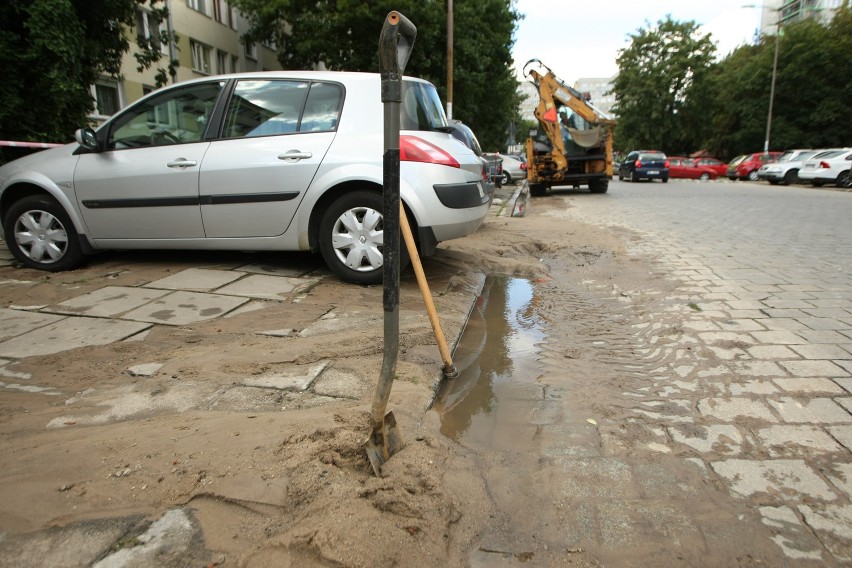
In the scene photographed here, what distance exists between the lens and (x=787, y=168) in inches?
1025

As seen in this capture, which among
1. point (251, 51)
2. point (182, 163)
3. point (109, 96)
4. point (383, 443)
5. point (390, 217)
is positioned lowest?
point (383, 443)

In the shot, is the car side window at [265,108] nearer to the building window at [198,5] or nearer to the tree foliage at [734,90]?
the building window at [198,5]

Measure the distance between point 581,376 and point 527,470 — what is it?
1.17 metres

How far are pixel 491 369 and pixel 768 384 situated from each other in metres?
1.56

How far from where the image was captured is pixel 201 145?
525cm

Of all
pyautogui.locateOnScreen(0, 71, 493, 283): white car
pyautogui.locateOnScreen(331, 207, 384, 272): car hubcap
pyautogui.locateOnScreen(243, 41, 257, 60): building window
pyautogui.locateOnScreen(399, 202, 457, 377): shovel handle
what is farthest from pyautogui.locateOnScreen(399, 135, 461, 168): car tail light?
pyautogui.locateOnScreen(243, 41, 257, 60): building window

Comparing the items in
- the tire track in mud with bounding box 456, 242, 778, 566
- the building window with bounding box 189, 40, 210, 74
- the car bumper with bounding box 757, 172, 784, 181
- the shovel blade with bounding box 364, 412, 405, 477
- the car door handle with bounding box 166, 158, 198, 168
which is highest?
the building window with bounding box 189, 40, 210, 74

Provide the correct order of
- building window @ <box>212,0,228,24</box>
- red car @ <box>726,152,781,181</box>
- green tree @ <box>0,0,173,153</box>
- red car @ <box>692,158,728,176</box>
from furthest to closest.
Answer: red car @ <box>692,158,728,176</box>
red car @ <box>726,152,781,181</box>
building window @ <box>212,0,228,24</box>
green tree @ <box>0,0,173,153</box>

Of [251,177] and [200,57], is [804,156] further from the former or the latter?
[251,177]

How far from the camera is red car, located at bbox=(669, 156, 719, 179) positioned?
112 feet

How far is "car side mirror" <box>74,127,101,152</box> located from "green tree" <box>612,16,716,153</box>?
52.6 m

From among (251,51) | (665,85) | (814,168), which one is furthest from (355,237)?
(665,85)

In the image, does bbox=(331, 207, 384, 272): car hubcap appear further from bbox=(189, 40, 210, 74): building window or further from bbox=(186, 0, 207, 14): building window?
bbox=(186, 0, 207, 14): building window

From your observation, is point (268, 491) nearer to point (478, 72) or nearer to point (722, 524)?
point (722, 524)
